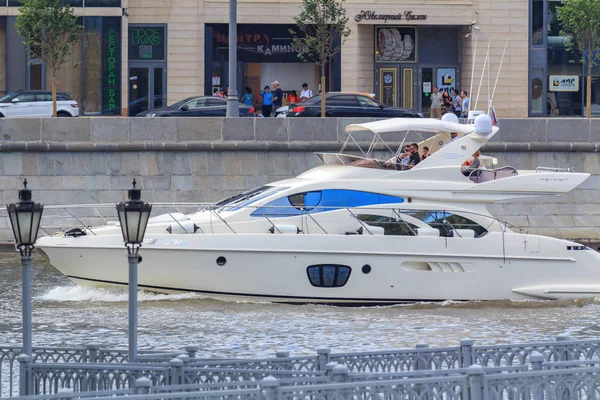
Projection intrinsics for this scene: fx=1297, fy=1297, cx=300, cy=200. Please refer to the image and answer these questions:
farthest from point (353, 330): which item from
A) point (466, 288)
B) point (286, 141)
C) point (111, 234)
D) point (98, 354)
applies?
point (286, 141)

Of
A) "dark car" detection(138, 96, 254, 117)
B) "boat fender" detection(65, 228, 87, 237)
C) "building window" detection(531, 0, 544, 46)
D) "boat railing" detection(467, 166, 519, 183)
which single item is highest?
"building window" detection(531, 0, 544, 46)

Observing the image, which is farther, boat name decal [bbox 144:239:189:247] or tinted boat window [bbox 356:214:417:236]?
tinted boat window [bbox 356:214:417:236]

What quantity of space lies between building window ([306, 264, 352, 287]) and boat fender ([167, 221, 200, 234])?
193cm

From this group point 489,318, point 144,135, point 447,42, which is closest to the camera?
point 489,318

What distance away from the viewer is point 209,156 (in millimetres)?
29406

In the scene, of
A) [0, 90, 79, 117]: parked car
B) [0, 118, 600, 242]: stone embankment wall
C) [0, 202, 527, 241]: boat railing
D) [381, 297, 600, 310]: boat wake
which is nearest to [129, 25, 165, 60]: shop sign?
[0, 90, 79, 117]: parked car

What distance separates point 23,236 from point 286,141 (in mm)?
17455

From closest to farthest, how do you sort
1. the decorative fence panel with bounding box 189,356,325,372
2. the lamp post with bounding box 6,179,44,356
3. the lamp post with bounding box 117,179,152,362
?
the decorative fence panel with bounding box 189,356,325,372
the lamp post with bounding box 6,179,44,356
the lamp post with bounding box 117,179,152,362

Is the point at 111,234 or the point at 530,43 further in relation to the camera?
the point at 530,43

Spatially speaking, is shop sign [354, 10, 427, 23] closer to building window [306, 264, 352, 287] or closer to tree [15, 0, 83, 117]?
tree [15, 0, 83, 117]

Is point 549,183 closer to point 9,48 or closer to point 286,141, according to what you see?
point 286,141

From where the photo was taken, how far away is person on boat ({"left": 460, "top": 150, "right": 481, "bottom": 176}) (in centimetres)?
2184

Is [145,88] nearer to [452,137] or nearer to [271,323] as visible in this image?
[452,137]

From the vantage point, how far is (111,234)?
20.7 m
